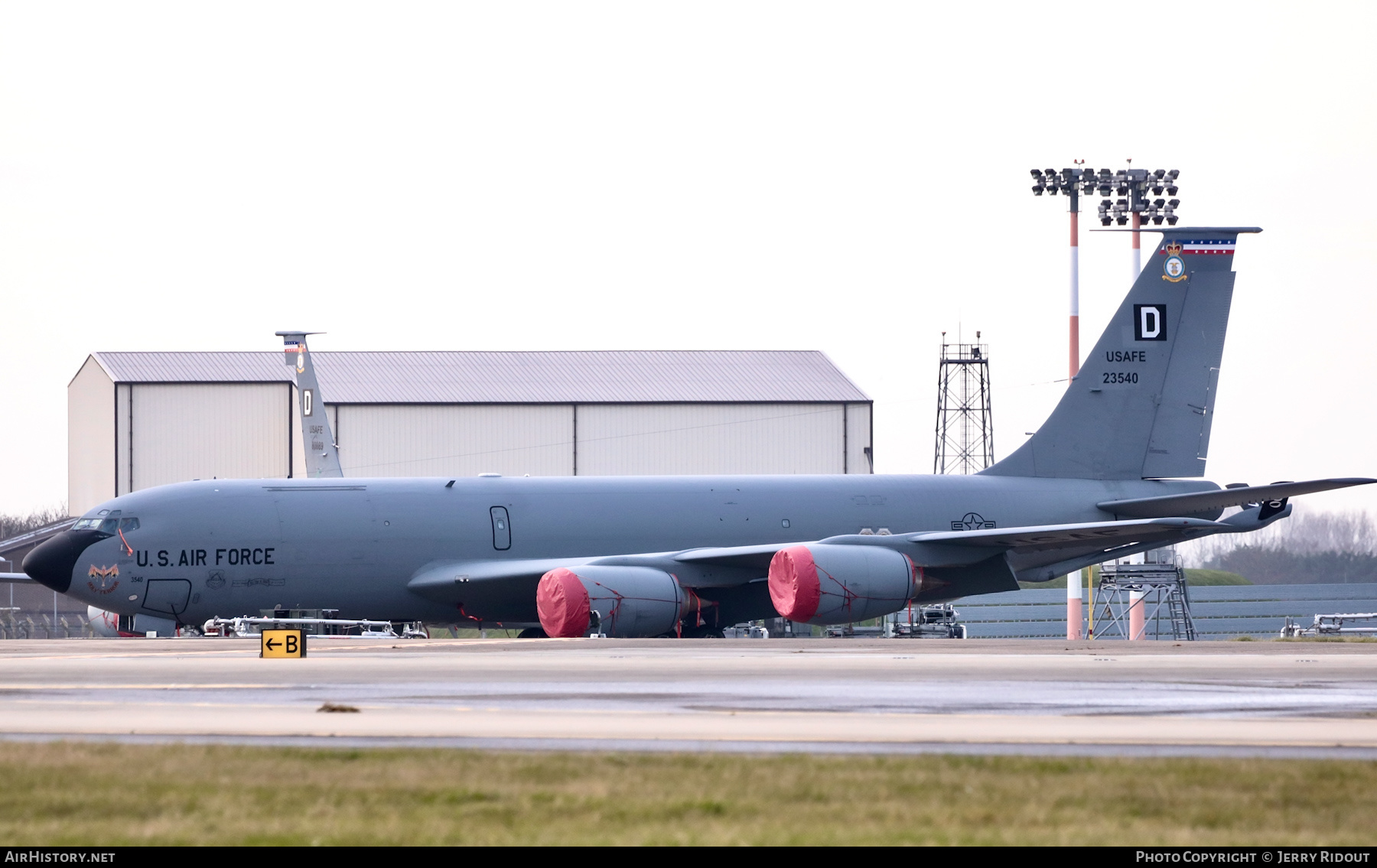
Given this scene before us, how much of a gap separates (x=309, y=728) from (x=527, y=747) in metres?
2.25

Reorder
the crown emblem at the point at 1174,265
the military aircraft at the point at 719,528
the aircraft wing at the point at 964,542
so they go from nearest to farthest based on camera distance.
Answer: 1. the military aircraft at the point at 719,528
2. the aircraft wing at the point at 964,542
3. the crown emblem at the point at 1174,265

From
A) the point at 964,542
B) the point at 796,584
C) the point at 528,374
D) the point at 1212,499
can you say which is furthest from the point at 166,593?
the point at 528,374

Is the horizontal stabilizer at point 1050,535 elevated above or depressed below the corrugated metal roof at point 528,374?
below

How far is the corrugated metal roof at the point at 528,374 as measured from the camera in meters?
74.9

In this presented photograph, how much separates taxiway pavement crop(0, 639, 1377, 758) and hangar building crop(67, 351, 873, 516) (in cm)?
4647

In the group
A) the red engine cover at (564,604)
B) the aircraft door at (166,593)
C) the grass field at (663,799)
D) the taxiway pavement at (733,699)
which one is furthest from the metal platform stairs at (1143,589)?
the grass field at (663,799)

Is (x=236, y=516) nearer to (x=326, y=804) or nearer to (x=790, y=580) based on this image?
(x=790, y=580)

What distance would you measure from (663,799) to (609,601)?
2499 cm

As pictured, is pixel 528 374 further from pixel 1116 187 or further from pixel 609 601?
pixel 609 601

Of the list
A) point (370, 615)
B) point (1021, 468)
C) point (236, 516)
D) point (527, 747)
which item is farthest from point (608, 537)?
point (527, 747)

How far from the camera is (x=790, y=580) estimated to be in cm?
3438

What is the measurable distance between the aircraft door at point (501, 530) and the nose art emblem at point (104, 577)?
7.44 m

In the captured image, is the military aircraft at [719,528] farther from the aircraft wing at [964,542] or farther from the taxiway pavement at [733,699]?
the taxiway pavement at [733,699]

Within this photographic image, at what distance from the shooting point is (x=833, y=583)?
34531 millimetres
